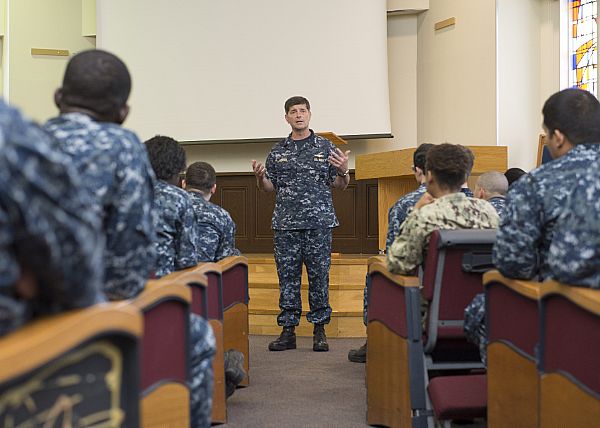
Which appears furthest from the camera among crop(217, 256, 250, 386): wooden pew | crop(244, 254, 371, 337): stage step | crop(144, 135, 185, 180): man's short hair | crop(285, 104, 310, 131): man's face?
crop(244, 254, 371, 337): stage step

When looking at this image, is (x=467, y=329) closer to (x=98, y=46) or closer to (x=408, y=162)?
(x=408, y=162)

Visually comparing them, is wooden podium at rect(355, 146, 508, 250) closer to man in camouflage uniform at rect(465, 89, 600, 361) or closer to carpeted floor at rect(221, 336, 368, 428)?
carpeted floor at rect(221, 336, 368, 428)

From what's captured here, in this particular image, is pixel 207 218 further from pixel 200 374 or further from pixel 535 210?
pixel 535 210

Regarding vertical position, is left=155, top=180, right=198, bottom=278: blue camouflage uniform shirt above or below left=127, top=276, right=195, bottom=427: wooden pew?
above

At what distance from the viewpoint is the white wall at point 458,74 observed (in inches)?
307

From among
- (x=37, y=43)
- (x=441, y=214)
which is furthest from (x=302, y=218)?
(x=37, y=43)

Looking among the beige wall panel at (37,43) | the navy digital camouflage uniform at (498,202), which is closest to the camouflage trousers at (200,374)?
the navy digital camouflage uniform at (498,202)

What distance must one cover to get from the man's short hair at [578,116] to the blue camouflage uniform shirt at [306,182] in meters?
2.99

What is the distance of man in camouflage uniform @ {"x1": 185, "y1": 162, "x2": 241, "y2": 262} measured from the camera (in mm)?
4297

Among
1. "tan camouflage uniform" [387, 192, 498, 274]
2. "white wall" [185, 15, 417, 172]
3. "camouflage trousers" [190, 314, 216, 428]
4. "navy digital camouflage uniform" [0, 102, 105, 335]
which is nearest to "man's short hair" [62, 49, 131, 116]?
"camouflage trousers" [190, 314, 216, 428]

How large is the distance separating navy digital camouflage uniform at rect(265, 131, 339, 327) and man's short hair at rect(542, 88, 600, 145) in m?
2.99

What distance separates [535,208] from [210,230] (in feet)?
7.28

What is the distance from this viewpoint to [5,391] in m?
1.14

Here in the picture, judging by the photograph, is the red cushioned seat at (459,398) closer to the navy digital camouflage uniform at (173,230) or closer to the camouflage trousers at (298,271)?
the navy digital camouflage uniform at (173,230)
